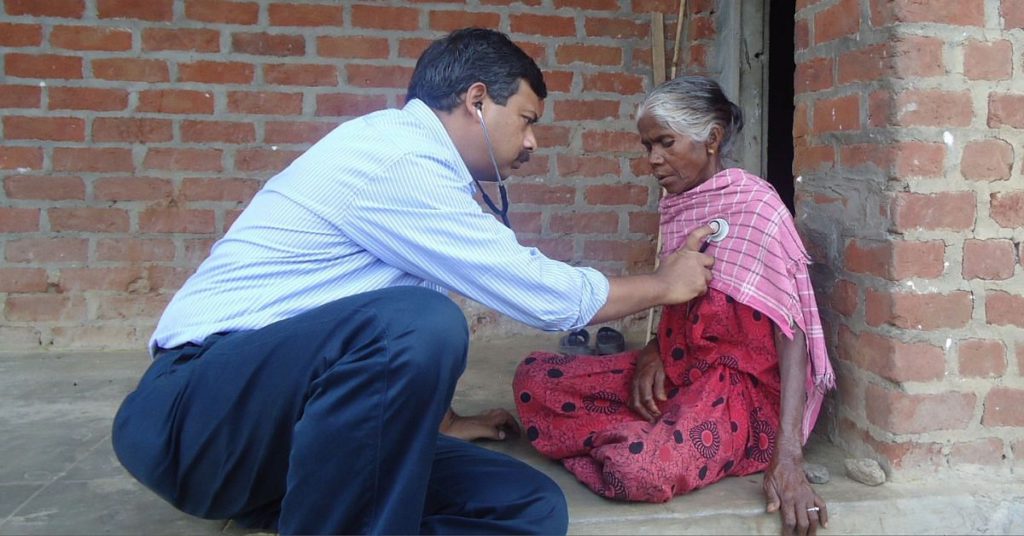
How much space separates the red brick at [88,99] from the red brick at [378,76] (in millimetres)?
889

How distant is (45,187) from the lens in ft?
11.6

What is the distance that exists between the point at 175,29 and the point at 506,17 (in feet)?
4.34

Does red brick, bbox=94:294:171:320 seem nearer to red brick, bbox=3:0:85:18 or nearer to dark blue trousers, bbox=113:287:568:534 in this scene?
red brick, bbox=3:0:85:18

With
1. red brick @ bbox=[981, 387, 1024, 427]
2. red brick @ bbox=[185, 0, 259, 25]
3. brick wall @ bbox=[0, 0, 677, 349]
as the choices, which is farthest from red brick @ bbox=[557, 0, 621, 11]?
red brick @ bbox=[981, 387, 1024, 427]

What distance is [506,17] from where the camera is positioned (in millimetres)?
3758

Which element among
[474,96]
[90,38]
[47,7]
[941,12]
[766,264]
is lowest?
[766,264]

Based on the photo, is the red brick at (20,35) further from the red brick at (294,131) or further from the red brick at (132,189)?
the red brick at (294,131)

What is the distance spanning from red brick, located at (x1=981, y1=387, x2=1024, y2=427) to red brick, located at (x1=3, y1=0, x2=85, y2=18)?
3.39 metres

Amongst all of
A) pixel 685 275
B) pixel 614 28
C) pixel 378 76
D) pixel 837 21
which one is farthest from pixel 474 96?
pixel 614 28

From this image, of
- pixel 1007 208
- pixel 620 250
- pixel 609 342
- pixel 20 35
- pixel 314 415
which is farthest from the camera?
pixel 620 250

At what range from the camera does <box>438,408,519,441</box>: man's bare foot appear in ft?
8.36

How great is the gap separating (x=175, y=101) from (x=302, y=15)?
609 mm

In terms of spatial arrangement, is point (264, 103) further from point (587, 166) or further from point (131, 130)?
point (587, 166)

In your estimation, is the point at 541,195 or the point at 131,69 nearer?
the point at 131,69
